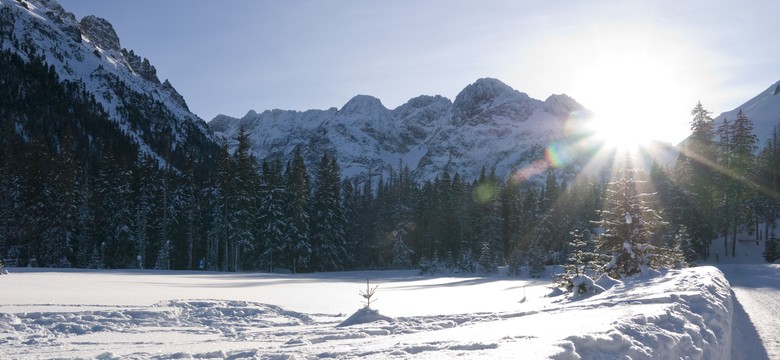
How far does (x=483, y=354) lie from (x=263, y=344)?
3489 millimetres

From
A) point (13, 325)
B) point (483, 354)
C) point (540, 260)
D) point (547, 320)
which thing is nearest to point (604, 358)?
point (483, 354)

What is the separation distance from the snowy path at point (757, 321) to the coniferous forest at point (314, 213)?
4.35m

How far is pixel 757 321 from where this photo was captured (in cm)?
1321

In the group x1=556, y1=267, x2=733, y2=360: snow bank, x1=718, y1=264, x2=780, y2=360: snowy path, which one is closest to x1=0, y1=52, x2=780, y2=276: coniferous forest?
x1=718, y1=264, x2=780, y2=360: snowy path

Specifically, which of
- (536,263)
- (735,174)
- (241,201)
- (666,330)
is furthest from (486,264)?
(666,330)

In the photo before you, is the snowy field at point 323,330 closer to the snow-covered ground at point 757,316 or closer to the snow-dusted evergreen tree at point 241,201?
the snow-covered ground at point 757,316

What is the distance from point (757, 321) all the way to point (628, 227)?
7744 mm

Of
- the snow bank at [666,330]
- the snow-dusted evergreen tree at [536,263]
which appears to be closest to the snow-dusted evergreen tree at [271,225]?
the snow-dusted evergreen tree at [536,263]

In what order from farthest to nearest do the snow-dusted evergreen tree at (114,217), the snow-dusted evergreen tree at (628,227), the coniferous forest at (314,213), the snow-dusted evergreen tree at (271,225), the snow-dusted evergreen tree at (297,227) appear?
the snow-dusted evergreen tree at (297,227) → the snow-dusted evergreen tree at (271,225) → the snow-dusted evergreen tree at (114,217) → the coniferous forest at (314,213) → the snow-dusted evergreen tree at (628,227)

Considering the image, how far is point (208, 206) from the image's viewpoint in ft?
162

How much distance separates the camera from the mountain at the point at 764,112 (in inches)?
5531

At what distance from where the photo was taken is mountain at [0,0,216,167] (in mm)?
130750

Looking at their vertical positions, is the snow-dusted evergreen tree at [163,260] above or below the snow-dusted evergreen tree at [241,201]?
below

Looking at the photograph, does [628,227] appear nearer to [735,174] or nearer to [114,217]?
[735,174]
